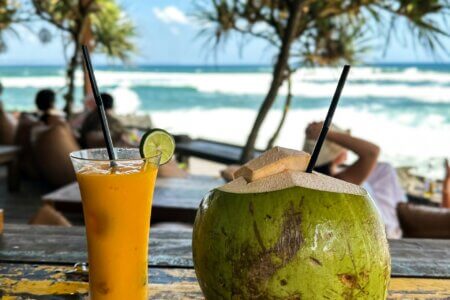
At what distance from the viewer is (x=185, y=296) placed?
3.18 feet

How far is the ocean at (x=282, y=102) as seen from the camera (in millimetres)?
16734

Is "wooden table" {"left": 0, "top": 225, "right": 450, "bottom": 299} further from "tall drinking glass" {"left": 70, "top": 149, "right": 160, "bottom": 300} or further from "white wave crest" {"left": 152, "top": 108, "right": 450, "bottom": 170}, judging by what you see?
"white wave crest" {"left": 152, "top": 108, "right": 450, "bottom": 170}

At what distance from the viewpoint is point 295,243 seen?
2.42ft

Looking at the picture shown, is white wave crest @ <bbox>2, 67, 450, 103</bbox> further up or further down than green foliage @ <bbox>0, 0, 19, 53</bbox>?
further down

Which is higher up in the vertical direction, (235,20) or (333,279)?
(235,20)

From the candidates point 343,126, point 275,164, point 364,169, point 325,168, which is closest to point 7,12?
point 325,168

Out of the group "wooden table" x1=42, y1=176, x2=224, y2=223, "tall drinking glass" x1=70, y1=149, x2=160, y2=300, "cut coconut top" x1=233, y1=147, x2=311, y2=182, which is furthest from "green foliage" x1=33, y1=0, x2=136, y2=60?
"cut coconut top" x1=233, y1=147, x2=311, y2=182

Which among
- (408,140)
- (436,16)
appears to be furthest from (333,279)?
(408,140)

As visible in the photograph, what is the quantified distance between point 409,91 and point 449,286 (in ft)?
102

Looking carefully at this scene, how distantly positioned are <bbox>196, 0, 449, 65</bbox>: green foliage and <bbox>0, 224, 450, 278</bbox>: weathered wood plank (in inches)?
83.2

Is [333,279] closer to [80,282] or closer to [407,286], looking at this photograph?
[407,286]

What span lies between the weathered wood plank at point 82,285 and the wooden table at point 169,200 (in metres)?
1.40

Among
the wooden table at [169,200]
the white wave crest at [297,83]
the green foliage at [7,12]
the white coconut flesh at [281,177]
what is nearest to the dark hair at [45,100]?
the green foliage at [7,12]

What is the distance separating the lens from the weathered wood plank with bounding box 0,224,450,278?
1.16 m
